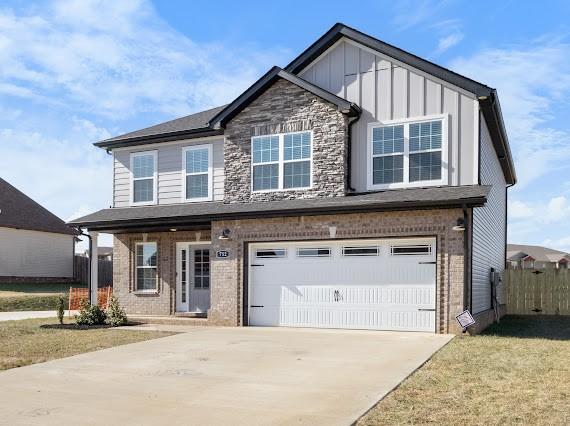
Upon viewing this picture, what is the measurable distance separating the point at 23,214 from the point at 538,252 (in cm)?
4613

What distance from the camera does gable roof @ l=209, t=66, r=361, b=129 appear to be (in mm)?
16250

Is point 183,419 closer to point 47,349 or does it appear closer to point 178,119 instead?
point 47,349

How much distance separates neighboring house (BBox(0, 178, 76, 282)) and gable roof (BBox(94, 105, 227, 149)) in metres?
17.4

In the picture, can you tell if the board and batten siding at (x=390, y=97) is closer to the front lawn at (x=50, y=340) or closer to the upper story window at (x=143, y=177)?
the upper story window at (x=143, y=177)

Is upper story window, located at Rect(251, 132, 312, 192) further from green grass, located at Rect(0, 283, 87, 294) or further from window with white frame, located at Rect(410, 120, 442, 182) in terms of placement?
green grass, located at Rect(0, 283, 87, 294)

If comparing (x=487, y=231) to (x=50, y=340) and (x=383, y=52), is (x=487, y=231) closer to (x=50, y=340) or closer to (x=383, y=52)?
(x=383, y=52)

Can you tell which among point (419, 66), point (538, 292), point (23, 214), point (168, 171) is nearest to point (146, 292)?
point (168, 171)

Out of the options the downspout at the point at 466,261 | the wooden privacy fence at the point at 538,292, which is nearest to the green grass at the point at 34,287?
the wooden privacy fence at the point at 538,292

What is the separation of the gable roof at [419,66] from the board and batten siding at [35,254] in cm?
2473

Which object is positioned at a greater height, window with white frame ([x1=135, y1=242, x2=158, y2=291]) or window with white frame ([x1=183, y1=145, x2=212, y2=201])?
window with white frame ([x1=183, y1=145, x2=212, y2=201])

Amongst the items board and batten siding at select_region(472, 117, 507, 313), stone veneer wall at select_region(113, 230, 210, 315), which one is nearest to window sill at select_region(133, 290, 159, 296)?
stone veneer wall at select_region(113, 230, 210, 315)

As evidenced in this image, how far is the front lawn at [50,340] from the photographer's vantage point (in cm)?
1168

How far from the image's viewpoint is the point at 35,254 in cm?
3747

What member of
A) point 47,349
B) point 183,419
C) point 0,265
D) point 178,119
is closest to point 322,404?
point 183,419
